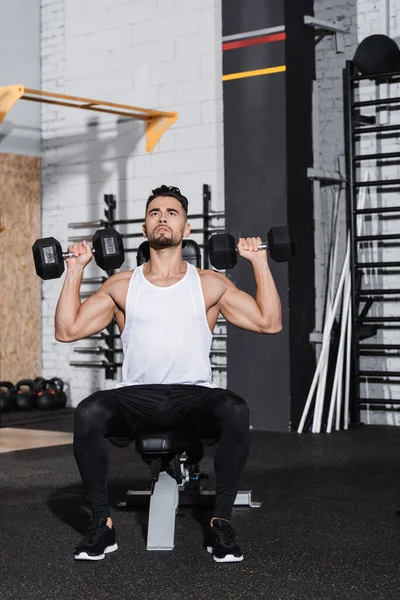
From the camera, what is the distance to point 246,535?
10.00 feet

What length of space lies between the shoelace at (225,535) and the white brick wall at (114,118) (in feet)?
13.1

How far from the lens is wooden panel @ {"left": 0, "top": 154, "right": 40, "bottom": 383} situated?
7.37m

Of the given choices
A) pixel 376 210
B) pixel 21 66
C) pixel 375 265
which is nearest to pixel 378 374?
pixel 375 265

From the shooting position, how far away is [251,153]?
574 cm

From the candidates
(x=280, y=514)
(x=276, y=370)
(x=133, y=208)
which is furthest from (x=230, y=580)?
(x=133, y=208)

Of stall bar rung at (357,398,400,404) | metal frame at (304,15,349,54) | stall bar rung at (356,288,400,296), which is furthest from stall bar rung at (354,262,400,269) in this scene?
metal frame at (304,15,349,54)

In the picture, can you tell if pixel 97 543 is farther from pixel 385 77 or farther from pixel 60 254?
pixel 385 77

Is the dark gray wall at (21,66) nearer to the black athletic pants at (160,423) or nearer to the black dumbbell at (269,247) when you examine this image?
the black dumbbell at (269,247)

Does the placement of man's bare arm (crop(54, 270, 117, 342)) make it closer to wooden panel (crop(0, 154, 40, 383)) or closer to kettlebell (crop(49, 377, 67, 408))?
kettlebell (crop(49, 377, 67, 408))

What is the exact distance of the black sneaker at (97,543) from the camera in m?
2.73

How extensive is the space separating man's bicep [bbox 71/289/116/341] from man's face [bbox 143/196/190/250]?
0.77 ft

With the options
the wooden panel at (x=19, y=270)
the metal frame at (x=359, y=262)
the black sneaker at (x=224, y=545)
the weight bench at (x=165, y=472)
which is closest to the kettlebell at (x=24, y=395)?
the wooden panel at (x=19, y=270)

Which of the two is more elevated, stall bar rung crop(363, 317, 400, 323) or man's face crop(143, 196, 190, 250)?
man's face crop(143, 196, 190, 250)

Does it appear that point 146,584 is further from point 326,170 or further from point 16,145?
point 16,145
